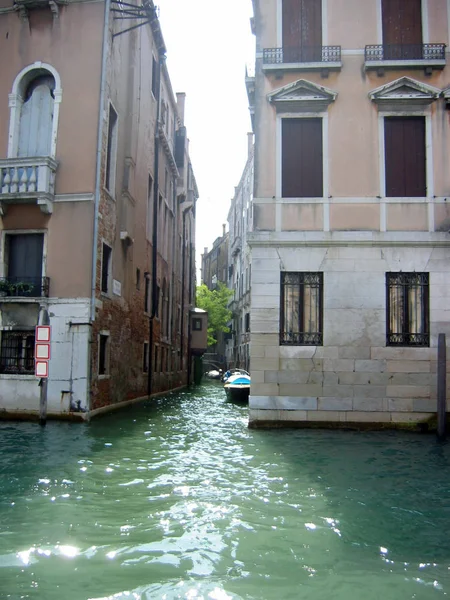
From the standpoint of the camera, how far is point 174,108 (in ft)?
79.2

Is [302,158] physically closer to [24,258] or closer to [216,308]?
[24,258]

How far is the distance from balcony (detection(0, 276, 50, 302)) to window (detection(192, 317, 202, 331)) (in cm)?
1836

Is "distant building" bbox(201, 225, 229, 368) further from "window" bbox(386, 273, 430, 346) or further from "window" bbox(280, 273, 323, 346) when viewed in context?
"window" bbox(386, 273, 430, 346)

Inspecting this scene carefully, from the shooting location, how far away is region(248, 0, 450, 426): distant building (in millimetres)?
10086

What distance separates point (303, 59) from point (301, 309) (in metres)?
4.64

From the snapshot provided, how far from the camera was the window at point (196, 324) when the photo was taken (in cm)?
3042

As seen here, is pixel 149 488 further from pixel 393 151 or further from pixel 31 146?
pixel 31 146

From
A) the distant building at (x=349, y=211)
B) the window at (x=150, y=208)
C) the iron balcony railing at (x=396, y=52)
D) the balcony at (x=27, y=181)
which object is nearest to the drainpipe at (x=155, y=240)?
the window at (x=150, y=208)

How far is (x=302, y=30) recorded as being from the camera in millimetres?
10828

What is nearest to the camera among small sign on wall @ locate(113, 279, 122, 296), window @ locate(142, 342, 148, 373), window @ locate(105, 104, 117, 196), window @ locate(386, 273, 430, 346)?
window @ locate(386, 273, 430, 346)

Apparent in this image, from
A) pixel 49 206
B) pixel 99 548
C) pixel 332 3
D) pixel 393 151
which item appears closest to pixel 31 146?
pixel 49 206

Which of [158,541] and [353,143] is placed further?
[353,143]

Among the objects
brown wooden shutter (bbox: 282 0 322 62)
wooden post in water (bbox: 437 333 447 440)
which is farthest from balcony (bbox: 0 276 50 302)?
wooden post in water (bbox: 437 333 447 440)

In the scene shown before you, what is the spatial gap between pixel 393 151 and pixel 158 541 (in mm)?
8303
